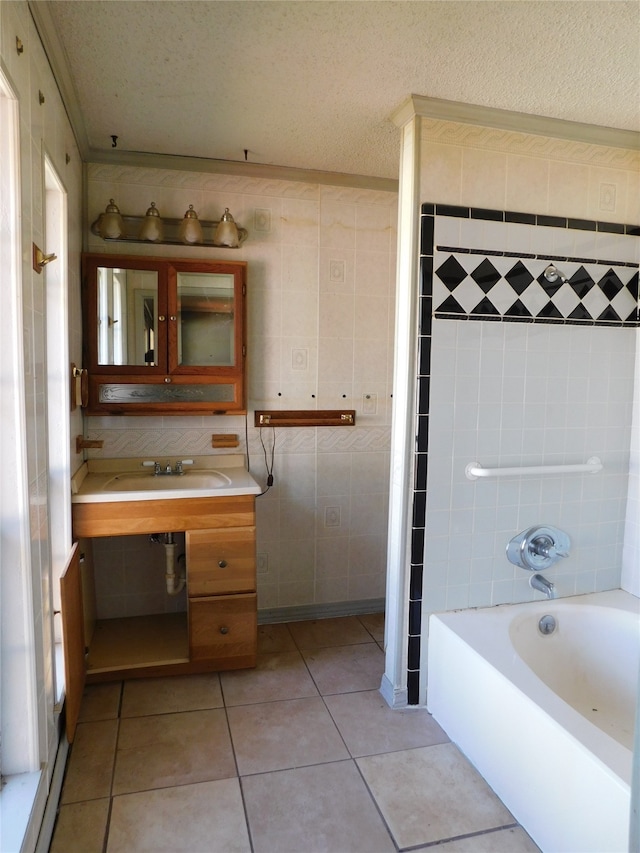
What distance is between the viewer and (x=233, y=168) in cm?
270

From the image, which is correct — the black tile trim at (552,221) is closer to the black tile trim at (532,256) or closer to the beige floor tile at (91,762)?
the black tile trim at (532,256)

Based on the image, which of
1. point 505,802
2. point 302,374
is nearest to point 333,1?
point 302,374

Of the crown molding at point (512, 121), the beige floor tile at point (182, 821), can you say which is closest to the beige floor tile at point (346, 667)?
the beige floor tile at point (182, 821)

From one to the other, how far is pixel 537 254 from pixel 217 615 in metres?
1.98

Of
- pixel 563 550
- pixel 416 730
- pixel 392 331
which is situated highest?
pixel 392 331

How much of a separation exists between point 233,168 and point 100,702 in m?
2.42

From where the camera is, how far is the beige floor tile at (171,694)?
87.7 inches

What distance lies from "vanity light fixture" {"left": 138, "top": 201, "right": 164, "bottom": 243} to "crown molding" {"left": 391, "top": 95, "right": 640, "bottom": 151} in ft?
3.66

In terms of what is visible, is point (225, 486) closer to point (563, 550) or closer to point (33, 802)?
point (33, 802)

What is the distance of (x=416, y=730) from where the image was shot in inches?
83.9

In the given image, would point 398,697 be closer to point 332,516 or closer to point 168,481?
point 332,516

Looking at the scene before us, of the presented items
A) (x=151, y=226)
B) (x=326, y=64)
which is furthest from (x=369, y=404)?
(x=326, y=64)

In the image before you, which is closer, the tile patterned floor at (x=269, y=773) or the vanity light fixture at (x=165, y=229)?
the tile patterned floor at (x=269, y=773)

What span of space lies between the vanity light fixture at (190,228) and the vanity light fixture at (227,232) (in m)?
0.09
